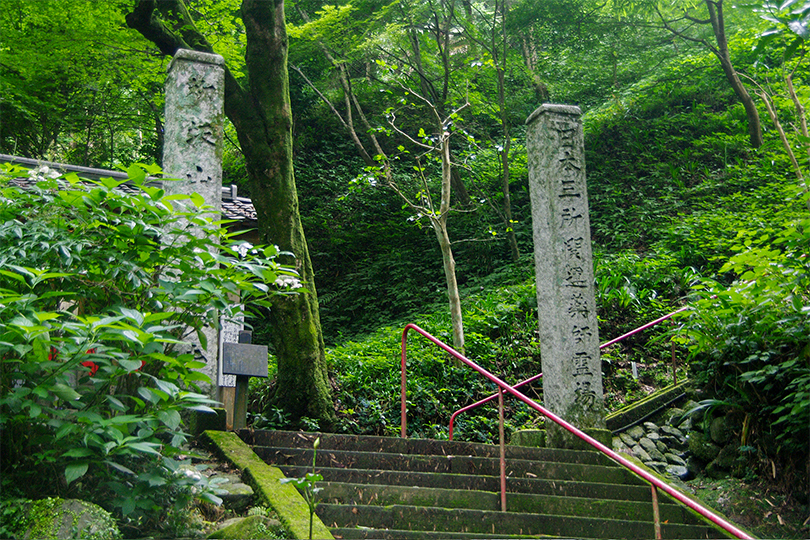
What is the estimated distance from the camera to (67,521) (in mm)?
2426

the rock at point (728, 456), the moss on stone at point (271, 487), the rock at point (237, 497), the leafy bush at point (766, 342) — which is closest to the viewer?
the moss on stone at point (271, 487)

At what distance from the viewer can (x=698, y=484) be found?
5.27 m

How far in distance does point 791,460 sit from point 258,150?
583 cm

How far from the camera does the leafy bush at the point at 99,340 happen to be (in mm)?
2389

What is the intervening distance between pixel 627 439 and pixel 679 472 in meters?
0.72

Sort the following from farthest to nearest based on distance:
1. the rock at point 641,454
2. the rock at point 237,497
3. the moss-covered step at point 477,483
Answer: the rock at point 641,454
the moss-covered step at point 477,483
the rock at point 237,497

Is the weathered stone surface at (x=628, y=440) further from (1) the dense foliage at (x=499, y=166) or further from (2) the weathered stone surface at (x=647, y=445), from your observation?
(1) the dense foliage at (x=499, y=166)

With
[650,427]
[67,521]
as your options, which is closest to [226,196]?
[650,427]

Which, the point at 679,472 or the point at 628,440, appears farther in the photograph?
the point at 628,440

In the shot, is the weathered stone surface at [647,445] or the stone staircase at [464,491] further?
the weathered stone surface at [647,445]

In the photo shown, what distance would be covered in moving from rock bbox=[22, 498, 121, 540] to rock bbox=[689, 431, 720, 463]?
5.08 meters

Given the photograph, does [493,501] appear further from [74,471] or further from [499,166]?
[499,166]

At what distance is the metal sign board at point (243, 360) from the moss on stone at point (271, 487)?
54 centimetres

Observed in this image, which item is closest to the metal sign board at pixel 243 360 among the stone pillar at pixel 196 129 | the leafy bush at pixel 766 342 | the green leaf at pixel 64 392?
the stone pillar at pixel 196 129
